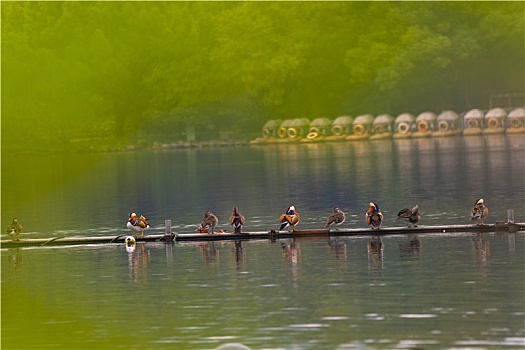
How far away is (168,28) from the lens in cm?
12888

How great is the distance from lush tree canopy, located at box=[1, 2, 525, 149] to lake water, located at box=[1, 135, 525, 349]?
181 feet

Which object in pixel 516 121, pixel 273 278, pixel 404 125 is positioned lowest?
pixel 273 278

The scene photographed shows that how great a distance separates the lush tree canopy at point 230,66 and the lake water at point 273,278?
5521 cm

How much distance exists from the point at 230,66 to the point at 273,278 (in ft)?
307

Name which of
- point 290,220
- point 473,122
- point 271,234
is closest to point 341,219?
point 290,220

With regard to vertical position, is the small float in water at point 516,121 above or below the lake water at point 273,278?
above

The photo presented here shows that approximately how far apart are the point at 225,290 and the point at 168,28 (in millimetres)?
99055

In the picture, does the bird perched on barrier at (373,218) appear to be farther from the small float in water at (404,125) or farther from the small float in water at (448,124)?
the small float in water at (404,125)

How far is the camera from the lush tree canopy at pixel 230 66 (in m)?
118

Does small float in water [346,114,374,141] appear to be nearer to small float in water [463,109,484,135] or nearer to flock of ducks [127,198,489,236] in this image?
small float in water [463,109,484,135]

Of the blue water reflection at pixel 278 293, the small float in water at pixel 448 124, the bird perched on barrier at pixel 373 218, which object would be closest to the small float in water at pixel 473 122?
the small float in water at pixel 448 124

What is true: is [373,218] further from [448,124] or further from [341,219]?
[448,124]

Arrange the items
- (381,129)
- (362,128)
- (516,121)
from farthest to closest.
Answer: (362,128) < (381,129) < (516,121)

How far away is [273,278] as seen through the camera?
32594mm
